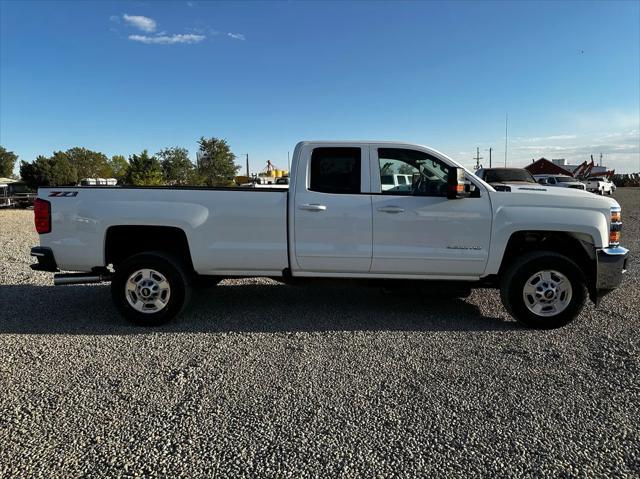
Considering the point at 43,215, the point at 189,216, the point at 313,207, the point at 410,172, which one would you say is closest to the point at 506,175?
the point at 410,172

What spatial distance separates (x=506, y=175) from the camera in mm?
13539

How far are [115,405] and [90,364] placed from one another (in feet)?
2.94

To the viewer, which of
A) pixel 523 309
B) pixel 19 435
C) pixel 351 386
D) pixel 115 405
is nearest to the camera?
pixel 19 435

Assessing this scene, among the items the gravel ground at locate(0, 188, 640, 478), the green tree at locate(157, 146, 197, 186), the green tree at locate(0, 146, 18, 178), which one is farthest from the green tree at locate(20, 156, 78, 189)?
the gravel ground at locate(0, 188, 640, 478)

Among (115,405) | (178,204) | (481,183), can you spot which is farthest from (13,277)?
(481,183)

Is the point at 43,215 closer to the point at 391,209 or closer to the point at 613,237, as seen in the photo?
the point at 391,209

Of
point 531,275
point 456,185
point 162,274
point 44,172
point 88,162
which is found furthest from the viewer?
point 88,162

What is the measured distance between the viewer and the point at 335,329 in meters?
4.73

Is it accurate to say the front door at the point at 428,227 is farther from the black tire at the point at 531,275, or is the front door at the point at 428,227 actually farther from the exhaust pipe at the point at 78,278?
the exhaust pipe at the point at 78,278

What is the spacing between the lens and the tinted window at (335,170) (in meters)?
4.84

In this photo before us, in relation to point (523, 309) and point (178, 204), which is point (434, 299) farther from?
point (178, 204)

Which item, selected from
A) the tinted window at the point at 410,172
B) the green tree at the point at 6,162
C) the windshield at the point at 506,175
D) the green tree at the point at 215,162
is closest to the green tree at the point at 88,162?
the green tree at the point at 6,162

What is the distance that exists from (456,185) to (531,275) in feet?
4.10

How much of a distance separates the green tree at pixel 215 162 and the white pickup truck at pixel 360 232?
57969mm
